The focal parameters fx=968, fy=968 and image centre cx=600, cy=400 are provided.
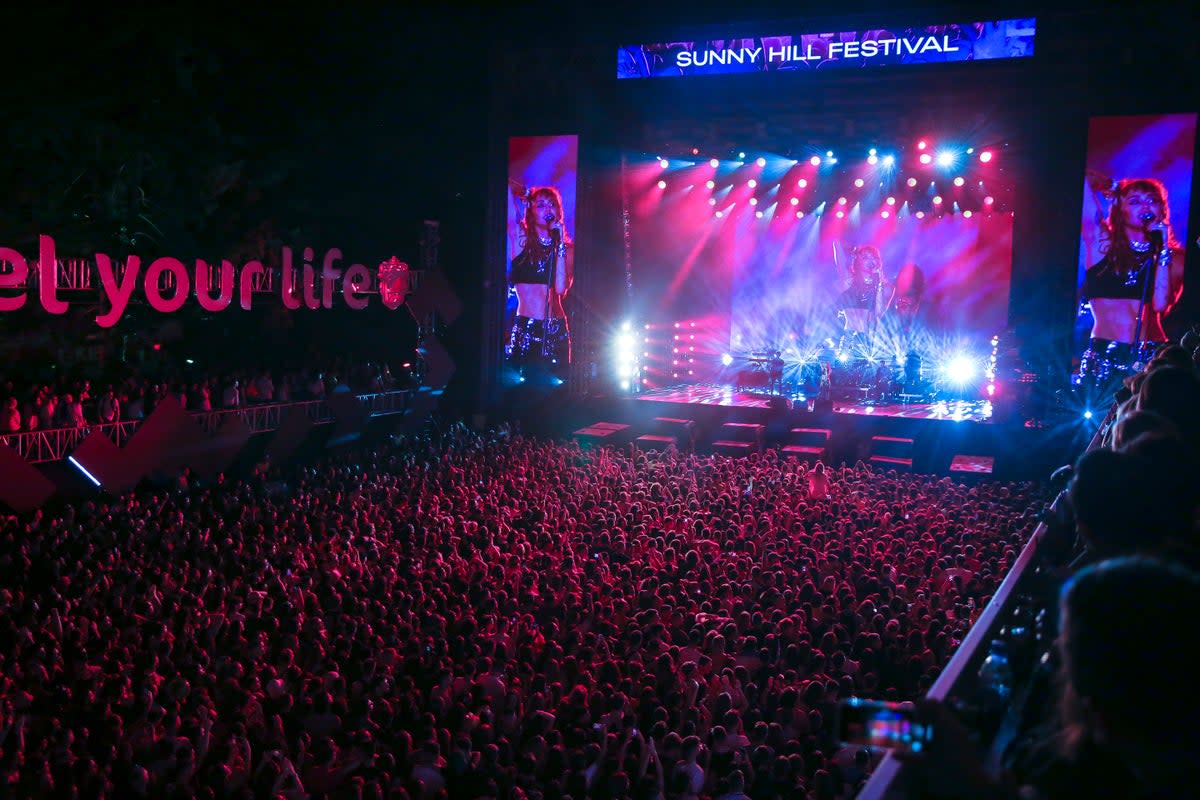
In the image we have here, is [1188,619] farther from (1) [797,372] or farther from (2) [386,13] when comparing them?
(2) [386,13]

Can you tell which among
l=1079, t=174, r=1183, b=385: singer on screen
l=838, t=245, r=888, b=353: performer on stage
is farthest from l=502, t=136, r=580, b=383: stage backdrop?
l=1079, t=174, r=1183, b=385: singer on screen

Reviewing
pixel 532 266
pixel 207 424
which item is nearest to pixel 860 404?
pixel 532 266

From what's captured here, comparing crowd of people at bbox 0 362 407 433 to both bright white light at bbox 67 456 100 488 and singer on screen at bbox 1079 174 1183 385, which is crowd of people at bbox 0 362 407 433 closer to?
bright white light at bbox 67 456 100 488

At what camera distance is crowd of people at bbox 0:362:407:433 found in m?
13.9

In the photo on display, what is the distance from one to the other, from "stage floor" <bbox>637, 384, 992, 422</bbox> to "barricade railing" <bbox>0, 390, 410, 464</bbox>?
544cm

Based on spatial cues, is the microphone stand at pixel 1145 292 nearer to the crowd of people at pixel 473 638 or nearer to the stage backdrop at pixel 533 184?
the crowd of people at pixel 473 638

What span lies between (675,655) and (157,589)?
4.38 meters

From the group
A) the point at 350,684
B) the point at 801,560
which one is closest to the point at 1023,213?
the point at 801,560

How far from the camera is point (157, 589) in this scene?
7977mm

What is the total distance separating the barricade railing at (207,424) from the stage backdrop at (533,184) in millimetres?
2673

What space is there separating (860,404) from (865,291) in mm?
5168

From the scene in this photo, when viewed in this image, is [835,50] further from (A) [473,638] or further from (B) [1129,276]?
(A) [473,638]

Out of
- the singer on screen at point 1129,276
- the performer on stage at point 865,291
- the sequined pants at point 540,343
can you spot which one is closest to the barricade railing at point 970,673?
the singer on screen at point 1129,276

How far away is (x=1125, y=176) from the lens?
16.3m
